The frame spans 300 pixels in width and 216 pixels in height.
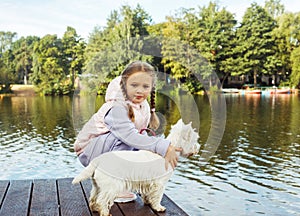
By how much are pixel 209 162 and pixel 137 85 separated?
223 inches

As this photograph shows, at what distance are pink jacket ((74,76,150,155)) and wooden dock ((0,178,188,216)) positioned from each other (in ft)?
1.24

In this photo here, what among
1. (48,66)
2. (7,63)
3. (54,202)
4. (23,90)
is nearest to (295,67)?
(48,66)

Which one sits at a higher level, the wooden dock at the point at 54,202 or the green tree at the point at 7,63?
the green tree at the point at 7,63

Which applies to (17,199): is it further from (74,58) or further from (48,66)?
(48,66)

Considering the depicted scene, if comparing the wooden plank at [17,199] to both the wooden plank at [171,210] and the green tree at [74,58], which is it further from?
the green tree at [74,58]

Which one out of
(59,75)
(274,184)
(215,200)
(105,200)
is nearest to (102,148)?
(105,200)

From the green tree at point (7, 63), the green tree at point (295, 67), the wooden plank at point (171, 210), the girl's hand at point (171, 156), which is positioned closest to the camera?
the girl's hand at point (171, 156)

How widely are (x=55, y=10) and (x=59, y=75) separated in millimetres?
10010

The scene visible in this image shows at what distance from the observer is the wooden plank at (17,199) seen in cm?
249

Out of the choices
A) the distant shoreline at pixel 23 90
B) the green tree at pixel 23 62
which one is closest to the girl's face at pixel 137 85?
the distant shoreline at pixel 23 90

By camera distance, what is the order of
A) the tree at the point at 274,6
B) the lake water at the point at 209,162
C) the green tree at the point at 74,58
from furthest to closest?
1. the tree at the point at 274,6
2. the green tree at the point at 74,58
3. the lake water at the point at 209,162

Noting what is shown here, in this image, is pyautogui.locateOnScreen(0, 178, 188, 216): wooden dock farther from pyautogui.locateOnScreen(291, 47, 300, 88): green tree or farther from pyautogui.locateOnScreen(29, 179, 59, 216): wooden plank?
pyautogui.locateOnScreen(291, 47, 300, 88): green tree

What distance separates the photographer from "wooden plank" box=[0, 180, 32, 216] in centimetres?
249

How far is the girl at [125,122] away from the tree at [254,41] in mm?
33569
